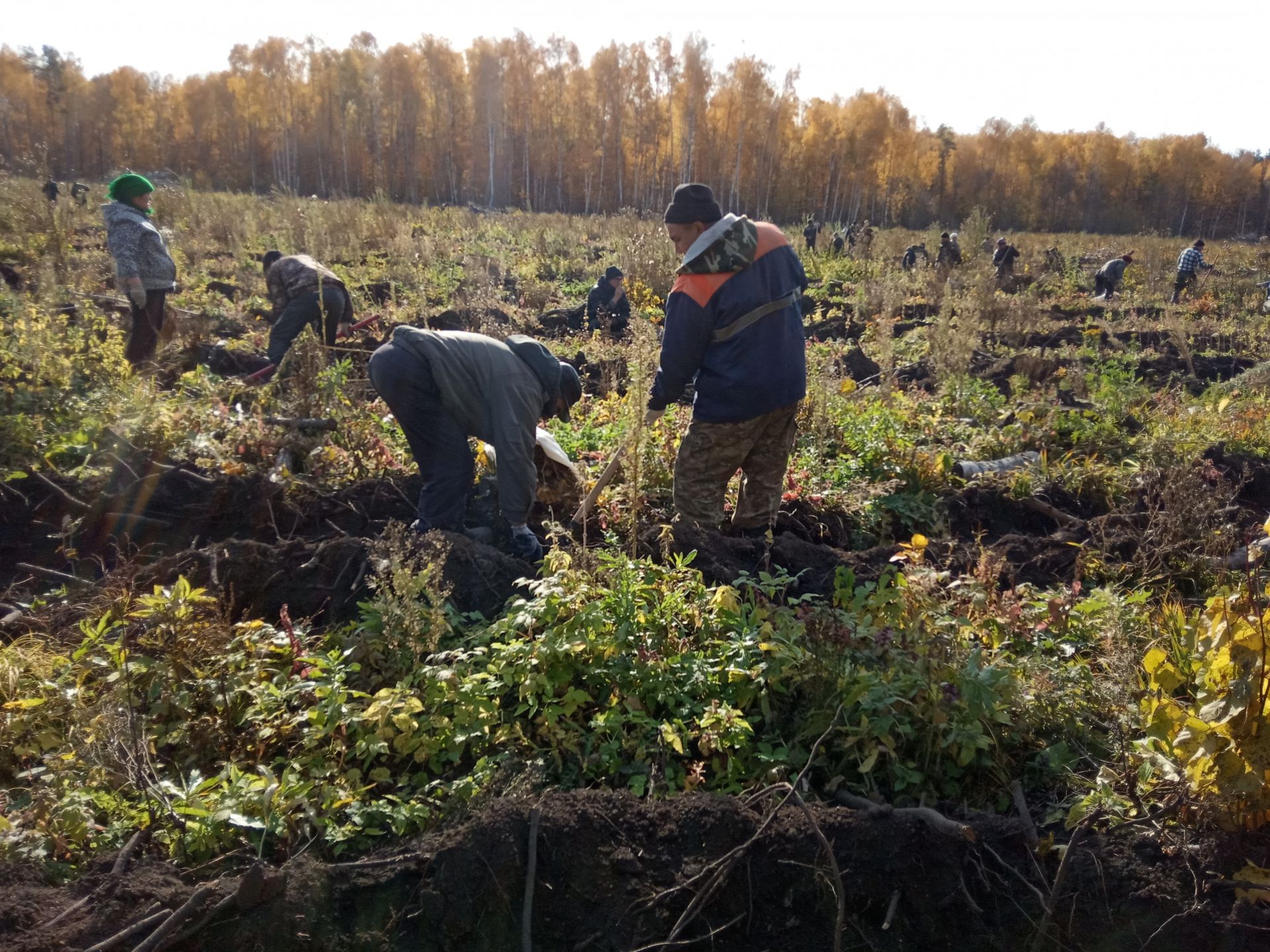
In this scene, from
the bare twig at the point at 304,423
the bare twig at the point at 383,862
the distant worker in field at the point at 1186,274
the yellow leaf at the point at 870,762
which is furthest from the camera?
the distant worker in field at the point at 1186,274

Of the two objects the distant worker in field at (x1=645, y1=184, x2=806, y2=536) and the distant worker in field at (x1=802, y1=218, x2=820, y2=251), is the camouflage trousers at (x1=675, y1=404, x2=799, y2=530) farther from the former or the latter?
the distant worker in field at (x1=802, y1=218, x2=820, y2=251)

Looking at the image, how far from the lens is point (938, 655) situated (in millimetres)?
2682

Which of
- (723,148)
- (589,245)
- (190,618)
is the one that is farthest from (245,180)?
(190,618)

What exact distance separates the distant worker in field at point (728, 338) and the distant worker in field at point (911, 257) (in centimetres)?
1502

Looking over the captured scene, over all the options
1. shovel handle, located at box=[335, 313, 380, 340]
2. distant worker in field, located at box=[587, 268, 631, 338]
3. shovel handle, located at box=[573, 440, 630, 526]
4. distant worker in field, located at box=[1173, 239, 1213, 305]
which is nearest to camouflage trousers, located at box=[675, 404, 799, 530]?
shovel handle, located at box=[573, 440, 630, 526]

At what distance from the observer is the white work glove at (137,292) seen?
6.57 m

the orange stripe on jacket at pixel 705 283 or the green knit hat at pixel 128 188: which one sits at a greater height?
the green knit hat at pixel 128 188

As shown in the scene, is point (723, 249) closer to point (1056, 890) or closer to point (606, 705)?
point (606, 705)

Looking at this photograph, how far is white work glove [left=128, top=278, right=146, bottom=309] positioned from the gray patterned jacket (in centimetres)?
5

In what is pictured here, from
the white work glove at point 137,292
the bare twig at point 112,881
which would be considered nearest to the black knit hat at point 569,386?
the bare twig at point 112,881

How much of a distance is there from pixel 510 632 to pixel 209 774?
1.09 metres

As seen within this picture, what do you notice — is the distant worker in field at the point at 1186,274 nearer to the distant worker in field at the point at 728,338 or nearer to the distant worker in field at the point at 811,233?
the distant worker in field at the point at 811,233

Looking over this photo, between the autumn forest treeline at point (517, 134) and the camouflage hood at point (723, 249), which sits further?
the autumn forest treeline at point (517, 134)

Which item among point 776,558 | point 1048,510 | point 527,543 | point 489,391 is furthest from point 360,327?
point 1048,510
